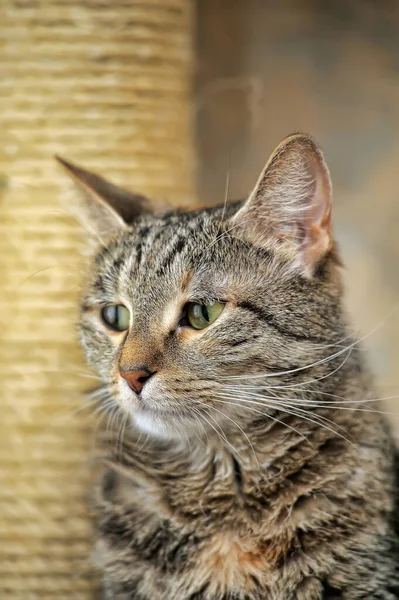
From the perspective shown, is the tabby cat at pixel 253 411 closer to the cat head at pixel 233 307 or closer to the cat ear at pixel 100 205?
the cat head at pixel 233 307

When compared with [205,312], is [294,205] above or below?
above

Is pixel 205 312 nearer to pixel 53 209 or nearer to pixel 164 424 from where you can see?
pixel 164 424

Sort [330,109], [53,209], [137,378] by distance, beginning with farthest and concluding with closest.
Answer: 1. [330,109]
2. [53,209]
3. [137,378]

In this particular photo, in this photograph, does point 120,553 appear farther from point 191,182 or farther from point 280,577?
point 191,182

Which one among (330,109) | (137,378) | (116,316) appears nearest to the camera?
(137,378)

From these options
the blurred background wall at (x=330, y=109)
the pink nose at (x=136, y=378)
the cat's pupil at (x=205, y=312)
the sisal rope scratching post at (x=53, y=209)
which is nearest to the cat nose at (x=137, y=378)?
the pink nose at (x=136, y=378)

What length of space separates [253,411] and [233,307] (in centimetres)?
15

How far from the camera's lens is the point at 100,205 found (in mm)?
1140

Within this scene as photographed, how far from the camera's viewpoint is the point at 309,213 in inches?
37.7

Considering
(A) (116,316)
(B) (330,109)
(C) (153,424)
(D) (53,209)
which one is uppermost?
(B) (330,109)

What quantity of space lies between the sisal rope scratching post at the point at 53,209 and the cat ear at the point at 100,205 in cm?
16

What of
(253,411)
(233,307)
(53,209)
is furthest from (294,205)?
(53,209)

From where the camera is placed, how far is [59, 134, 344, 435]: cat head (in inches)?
35.4

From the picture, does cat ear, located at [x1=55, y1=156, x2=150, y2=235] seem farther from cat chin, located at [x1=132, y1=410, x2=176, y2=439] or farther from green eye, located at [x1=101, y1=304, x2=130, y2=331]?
cat chin, located at [x1=132, y1=410, x2=176, y2=439]
